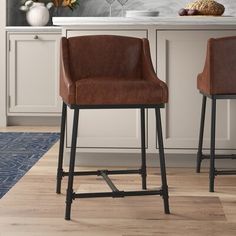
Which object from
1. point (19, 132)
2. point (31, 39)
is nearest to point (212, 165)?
point (19, 132)

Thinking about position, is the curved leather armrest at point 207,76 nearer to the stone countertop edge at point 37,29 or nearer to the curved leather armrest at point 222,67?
the curved leather armrest at point 222,67

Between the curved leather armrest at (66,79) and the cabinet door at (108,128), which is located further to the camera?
the cabinet door at (108,128)

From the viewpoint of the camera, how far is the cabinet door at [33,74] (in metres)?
5.76

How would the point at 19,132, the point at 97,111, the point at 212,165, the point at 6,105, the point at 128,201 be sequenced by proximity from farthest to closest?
the point at 6,105, the point at 19,132, the point at 97,111, the point at 212,165, the point at 128,201

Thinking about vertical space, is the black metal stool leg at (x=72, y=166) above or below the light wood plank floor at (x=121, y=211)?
above

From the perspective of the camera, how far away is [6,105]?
19.2ft

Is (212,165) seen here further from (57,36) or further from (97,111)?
(57,36)

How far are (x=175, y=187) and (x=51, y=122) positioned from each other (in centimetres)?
278

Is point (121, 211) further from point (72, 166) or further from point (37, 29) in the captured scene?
point (37, 29)

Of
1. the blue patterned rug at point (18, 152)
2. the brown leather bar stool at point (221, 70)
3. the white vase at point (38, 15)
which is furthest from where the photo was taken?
the white vase at point (38, 15)

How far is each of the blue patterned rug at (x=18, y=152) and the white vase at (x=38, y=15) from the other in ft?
3.77

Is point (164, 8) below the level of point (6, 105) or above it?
above

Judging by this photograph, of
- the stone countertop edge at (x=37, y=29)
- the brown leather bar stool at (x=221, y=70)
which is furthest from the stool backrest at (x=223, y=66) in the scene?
the stone countertop edge at (x=37, y=29)

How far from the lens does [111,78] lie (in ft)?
10.1
